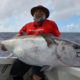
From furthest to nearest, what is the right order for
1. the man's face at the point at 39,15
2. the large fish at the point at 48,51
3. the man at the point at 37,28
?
the man's face at the point at 39,15, the man at the point at 37,28, the large fish at the point at 48,51

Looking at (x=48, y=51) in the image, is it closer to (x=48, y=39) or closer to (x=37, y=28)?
(x=48, y=39)

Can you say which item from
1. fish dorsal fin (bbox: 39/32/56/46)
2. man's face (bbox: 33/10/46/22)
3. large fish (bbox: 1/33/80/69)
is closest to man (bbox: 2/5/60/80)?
man's face (bbox: 33/10/46/22)

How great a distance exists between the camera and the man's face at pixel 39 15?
3.95 metres

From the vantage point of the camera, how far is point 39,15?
13.0ft

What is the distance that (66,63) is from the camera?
10.5 ft

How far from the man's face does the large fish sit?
0.57 metres

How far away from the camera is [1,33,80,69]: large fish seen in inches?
124

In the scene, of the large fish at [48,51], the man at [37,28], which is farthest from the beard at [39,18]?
the large fish at [48,51]

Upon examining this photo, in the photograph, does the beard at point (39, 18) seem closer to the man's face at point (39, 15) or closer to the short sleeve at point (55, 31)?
the man's face at point (39, 15)

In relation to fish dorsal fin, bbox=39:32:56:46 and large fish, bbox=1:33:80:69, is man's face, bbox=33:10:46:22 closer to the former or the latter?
large fish, bbox=1:33:80:69

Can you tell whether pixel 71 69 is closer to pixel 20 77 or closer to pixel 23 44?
pixel 23 44

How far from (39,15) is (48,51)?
98cm

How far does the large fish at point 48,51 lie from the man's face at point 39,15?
1.88ft

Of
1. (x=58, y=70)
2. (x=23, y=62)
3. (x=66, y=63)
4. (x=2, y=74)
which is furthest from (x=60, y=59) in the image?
(x=2, y=74)
